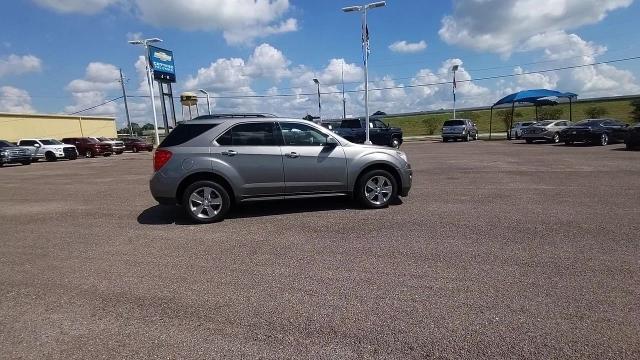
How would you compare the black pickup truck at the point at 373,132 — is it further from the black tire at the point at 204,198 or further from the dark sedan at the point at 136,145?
the dark sedan at the point at 136,145

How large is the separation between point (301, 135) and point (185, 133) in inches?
76.0

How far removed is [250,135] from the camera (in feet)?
22.7

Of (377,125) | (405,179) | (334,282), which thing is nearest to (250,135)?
(405,179)

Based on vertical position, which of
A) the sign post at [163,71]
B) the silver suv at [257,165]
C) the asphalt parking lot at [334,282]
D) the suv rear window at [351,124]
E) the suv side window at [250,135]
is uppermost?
the sign post at [163,71]

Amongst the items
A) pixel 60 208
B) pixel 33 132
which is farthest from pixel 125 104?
pixel 60 208

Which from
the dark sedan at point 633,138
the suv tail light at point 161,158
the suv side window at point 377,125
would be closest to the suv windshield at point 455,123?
the suv side window at point 377,125

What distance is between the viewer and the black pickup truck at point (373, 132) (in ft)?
88.7

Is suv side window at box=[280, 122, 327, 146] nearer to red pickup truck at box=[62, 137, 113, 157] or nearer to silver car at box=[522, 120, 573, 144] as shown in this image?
silver car at box=[522, 120, 573, 144]

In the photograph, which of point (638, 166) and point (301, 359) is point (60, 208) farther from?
point (638, 166)

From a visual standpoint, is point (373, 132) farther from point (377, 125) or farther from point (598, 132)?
point (598, 132)

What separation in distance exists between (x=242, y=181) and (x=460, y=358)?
15.5 ft

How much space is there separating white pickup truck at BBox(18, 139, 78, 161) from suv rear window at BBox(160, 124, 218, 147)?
26.3 m

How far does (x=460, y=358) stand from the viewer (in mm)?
2768

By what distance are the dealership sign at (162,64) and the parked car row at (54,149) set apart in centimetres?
681
